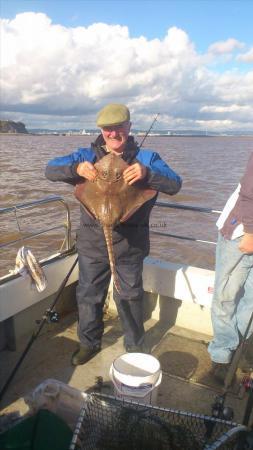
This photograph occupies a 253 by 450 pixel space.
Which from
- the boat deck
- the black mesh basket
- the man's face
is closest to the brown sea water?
the boat deck

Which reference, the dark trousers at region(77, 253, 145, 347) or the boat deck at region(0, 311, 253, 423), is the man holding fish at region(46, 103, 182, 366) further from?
the boat deck at region(0, 311, 253, 423)

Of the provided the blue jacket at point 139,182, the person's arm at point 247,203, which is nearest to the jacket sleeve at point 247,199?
the person's arm at point 247,203

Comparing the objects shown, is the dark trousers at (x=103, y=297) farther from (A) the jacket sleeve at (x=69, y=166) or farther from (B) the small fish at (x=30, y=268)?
(A) the jacket sleeve at (x=69, y=166)

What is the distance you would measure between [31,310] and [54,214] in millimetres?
9727

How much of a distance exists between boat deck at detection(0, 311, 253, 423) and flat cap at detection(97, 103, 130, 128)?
2.43 meters

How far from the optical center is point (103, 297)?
4.25 meters

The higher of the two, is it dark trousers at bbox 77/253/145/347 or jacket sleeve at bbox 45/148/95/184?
jacket sleeve at bbox 45/148/95/184

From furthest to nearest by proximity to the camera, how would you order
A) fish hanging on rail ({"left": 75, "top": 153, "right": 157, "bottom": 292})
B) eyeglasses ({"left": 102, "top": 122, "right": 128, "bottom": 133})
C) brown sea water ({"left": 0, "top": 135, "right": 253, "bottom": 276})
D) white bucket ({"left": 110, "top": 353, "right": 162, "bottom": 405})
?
brown sea water ({"left": 0, "top": 135, "right": 253, "bottom": 276}) < eyeglasses ({"left": 102, "top": 122, "right": 128, "bottom": 133}) < fish hanging on rail ({"left": 75, "top": 153, "right": 157, "bottom": 292}) < white bucket ({"left": 110, "top": 353, "right": 162, "bottom": 405})

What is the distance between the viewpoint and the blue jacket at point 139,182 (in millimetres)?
3521

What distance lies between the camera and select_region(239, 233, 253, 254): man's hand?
3.38 metres

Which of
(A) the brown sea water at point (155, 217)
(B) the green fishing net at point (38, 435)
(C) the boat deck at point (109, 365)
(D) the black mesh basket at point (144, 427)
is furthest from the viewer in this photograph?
(A) the brown sea water at point (155, 217)

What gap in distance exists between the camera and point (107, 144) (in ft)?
12.2

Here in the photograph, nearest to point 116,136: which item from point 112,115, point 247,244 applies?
point 112,115

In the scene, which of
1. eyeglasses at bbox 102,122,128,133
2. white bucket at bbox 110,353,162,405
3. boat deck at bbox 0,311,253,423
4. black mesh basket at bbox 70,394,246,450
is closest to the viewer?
black mesh basket at bbox 70,394,246,450
